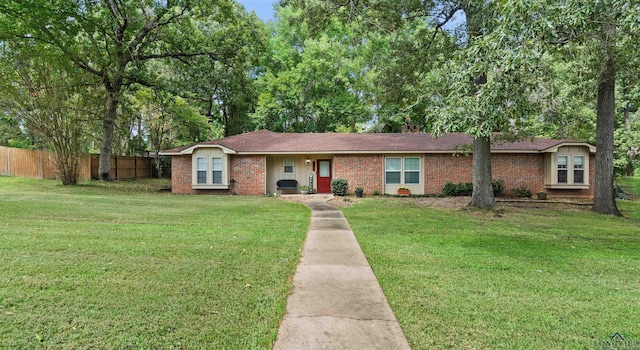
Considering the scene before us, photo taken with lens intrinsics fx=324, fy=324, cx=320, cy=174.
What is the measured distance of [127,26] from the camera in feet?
54.4

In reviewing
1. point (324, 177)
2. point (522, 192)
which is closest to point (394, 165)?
point (324, 177)

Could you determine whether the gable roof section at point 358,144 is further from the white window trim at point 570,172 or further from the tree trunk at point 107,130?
the tree trunk at point 107,130

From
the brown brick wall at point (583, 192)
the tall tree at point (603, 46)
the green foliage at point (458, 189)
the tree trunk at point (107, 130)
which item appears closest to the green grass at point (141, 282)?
the tall tree at point (603, 46)

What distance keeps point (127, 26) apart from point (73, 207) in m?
11.3

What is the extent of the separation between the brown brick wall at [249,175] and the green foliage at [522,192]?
41.7 feet

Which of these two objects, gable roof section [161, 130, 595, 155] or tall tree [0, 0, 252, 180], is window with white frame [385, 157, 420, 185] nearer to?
gable roof section [161, 130, 595, 155]

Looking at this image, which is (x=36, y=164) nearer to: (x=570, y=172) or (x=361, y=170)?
(x=361, y=170)

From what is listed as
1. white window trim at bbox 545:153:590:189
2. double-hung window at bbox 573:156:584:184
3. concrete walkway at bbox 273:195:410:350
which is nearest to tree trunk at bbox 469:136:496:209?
white window trim at bbox 545:153:590:189

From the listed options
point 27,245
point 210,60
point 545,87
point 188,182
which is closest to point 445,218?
point 545,87

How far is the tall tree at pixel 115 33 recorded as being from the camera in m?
13.6

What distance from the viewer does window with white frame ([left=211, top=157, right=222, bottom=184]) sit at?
16438 mm

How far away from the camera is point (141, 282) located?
3.95m

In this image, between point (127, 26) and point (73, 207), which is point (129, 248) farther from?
point (127, 26)

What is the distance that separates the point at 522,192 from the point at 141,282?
17212 millimetres
